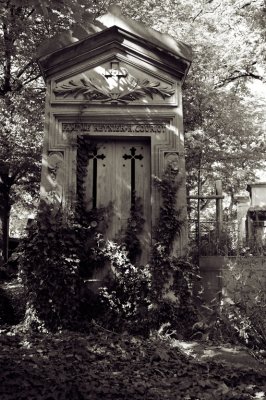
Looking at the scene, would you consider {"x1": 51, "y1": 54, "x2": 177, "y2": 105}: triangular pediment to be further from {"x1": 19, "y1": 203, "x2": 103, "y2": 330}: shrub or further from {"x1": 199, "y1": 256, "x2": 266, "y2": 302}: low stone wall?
{"x1": 199, "y1": 256, "x2": 266, "y2": 302}: low stone wall

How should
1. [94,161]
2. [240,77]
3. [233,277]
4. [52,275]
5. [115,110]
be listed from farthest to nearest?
[240,77]
[94,161]
[115,110]
[52,275]
[233,277]

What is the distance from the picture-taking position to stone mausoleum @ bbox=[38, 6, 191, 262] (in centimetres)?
681

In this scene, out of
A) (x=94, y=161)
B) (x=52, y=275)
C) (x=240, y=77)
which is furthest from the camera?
(x=240, y=77)

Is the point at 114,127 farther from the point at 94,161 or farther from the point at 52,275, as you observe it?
the point at 52,275

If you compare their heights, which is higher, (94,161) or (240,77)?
(240,77)

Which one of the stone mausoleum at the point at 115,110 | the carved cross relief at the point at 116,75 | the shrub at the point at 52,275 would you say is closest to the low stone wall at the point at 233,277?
the stone mausoleum at the point at 115,110

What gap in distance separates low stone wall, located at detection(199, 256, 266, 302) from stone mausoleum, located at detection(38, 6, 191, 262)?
1.11m

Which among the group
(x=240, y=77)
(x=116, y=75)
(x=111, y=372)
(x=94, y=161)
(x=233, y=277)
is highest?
(x=240, y=77)

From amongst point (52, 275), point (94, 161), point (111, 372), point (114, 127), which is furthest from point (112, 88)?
point (111, 372)

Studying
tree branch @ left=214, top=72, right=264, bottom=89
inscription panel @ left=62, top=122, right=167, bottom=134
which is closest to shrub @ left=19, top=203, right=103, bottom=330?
inscription panel @ left=62, top=122, right=167, bottom=134

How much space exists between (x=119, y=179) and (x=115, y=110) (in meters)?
1.15

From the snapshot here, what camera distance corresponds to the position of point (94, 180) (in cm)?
710

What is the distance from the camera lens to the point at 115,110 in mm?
6910

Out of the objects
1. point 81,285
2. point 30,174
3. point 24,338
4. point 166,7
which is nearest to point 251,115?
point 166,7
